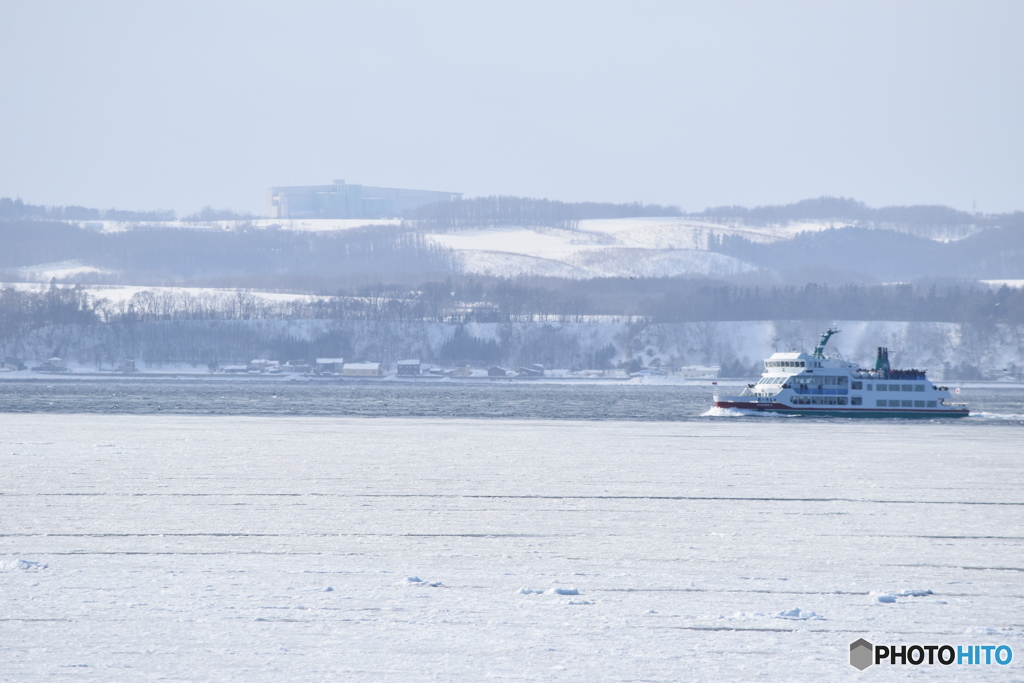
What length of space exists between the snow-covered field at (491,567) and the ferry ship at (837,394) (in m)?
46.3

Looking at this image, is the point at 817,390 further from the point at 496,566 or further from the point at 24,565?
the point at 24,565

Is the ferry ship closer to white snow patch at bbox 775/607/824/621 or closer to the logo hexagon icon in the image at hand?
white snow patch at bbox 775/607/824/621

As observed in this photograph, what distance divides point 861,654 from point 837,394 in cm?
7363

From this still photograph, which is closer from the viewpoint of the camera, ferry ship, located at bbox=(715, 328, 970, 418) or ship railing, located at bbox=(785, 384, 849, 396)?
ferry ship, located at bbox=(715, 328, 970, 418)

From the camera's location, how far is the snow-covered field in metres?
14.3

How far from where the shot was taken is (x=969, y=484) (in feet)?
107

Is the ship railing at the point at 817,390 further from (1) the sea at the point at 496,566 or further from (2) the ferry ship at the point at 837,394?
(1) the sea at the point at 496,566

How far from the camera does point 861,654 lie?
1449 cm

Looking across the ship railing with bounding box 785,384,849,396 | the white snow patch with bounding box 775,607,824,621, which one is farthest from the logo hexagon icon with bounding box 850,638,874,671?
the ship railing with bounding box 785,384,849,396

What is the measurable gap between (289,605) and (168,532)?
6.69 metres

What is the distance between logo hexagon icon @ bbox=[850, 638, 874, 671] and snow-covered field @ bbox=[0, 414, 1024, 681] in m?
0.15

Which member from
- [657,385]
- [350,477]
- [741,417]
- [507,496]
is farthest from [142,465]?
[657,385]

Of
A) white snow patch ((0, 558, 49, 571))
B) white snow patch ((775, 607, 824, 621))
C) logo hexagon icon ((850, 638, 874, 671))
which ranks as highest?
white snow patch ((775, 607, 824, 621))

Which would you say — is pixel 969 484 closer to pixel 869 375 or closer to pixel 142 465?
pixel 142 465
